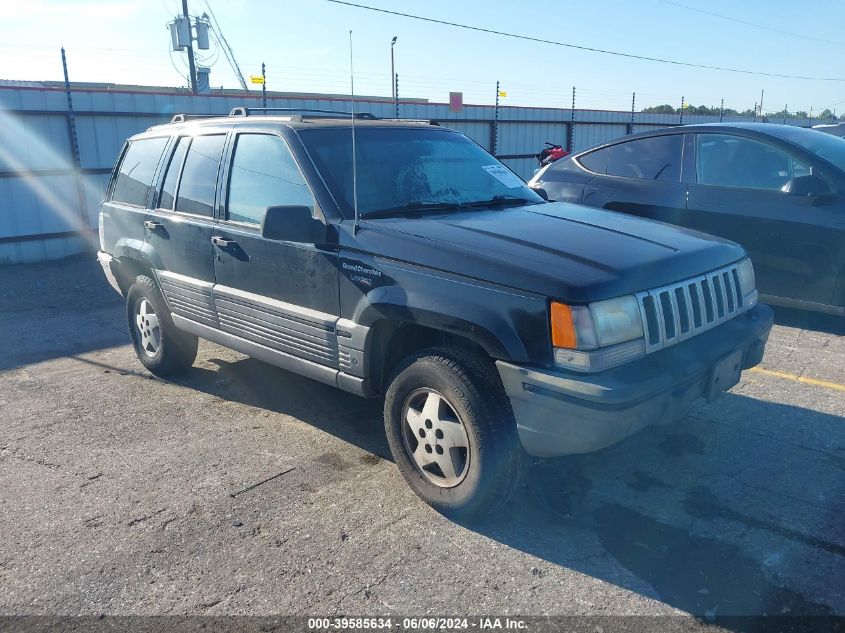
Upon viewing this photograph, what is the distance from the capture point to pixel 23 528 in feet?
11.1

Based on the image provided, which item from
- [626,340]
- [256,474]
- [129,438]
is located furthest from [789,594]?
[129,438]

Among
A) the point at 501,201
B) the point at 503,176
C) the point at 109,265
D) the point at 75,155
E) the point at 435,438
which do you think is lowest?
the point at 435,438

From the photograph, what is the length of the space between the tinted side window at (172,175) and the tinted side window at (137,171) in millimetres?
235

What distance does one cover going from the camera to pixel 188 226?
466 centimetres

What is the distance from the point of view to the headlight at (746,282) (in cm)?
382

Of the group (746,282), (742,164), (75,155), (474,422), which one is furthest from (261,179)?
(75,155)

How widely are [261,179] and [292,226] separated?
2.56 ft

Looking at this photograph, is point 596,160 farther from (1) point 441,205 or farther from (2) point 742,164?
(1) point 441,205

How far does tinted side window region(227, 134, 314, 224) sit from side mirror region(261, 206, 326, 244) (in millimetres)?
212

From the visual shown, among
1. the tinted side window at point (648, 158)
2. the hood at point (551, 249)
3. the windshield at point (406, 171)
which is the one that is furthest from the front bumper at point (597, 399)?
the tinted side window at point (648, 158)

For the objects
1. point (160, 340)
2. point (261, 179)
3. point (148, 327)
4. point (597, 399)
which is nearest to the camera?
point (597, 399)

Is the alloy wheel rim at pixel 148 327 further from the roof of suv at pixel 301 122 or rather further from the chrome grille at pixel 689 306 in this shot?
the chrome grille at pixel 689 306

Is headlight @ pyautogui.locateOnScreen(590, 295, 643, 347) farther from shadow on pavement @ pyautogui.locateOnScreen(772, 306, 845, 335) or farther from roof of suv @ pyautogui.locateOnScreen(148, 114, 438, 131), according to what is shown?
shadow on pavement @ pyautogui.locateOnScreen(772, 306, 845, 335)

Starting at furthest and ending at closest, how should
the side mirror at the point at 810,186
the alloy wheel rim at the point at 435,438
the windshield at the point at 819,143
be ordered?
the windshield at the point at 819,143
the side mirror at the point at 810,186
the alloy wheel rim at the point at 435,438
